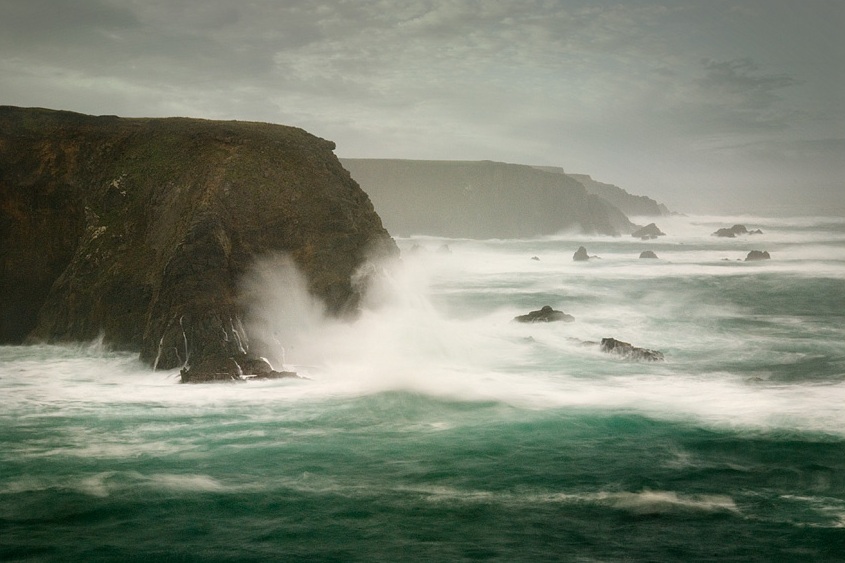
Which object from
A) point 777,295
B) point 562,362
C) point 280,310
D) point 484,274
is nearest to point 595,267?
point 484,274

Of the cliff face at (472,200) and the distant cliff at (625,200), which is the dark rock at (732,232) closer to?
the cliff face at (472,200)

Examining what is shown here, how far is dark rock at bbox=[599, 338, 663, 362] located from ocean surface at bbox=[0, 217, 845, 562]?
1.29 ft

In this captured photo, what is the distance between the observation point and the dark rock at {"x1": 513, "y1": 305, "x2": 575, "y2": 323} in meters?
31.6

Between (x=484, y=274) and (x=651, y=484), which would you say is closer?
(x=651, y=484)

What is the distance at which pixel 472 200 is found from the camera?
10669 cm

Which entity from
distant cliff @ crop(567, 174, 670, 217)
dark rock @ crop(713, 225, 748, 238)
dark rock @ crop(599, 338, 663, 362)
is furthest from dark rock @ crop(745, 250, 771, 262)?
distant cliff @ crop(567, 174, 670, 217)

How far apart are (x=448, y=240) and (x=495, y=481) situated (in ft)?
283

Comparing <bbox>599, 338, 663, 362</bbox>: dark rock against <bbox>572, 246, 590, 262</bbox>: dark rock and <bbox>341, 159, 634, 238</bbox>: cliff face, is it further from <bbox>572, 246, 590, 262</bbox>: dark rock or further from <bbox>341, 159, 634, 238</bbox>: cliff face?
<bbox>341, 159, 634, 238</bbox>: cliff face

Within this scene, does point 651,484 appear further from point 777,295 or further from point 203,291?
point 777,295

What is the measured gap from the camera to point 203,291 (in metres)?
20.1

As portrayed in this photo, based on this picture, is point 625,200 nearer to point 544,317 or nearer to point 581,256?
point 581,256

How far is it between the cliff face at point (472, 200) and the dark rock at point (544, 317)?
72.0 meters

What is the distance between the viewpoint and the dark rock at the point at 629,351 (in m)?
23.8

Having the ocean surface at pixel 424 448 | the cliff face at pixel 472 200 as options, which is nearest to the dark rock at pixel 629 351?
the ocean surface at pixel 424 448
